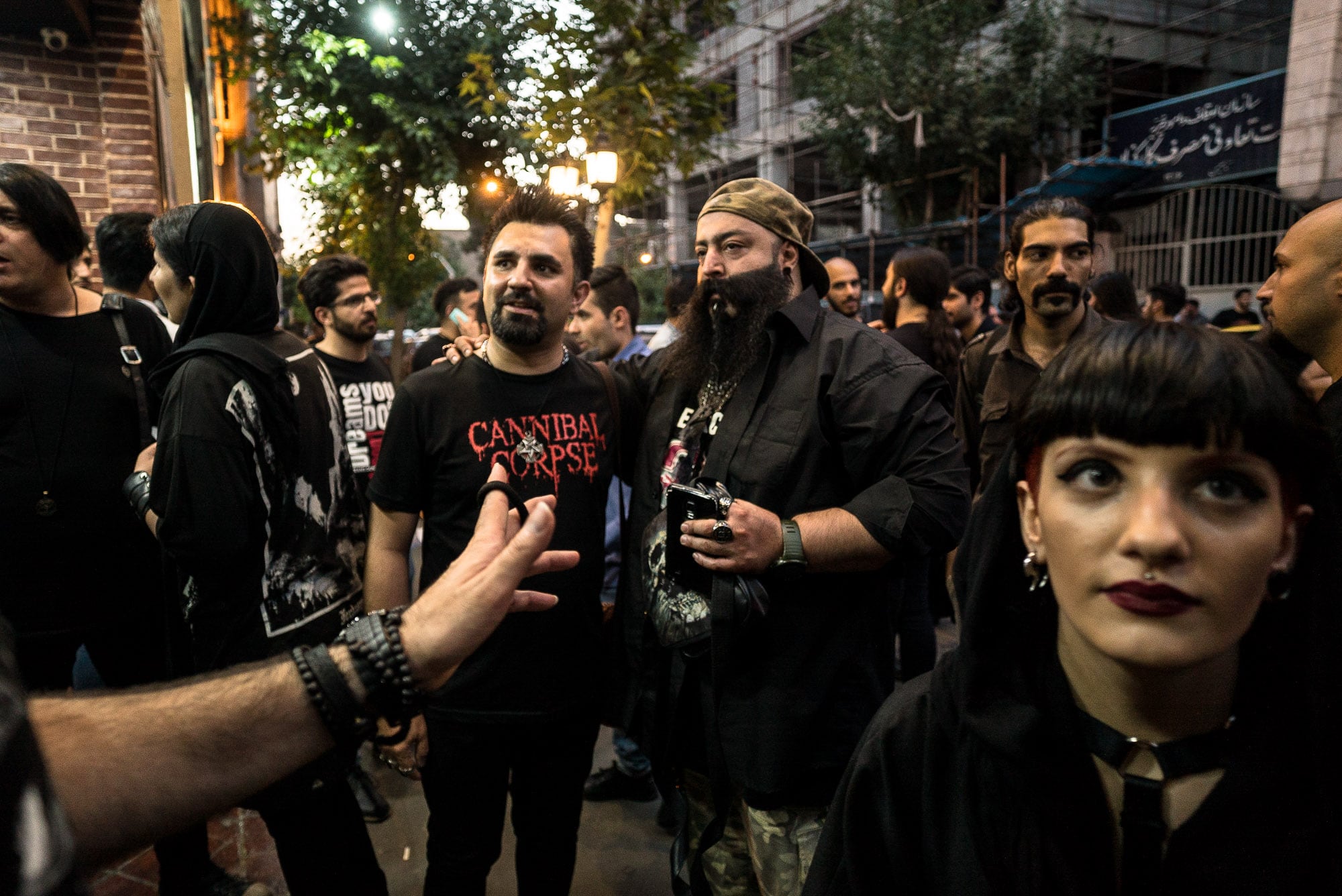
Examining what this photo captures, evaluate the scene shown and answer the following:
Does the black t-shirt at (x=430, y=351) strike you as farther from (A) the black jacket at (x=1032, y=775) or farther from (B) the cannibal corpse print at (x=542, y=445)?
(A) the black jacket at (x=1032, y=775)

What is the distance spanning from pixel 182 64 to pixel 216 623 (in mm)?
7113

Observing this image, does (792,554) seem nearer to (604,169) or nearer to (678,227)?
(604,169)

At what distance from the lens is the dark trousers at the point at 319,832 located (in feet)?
7.50

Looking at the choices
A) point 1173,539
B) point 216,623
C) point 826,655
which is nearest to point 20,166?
point 216,623

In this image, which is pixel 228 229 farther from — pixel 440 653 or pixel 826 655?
pixel 826 655

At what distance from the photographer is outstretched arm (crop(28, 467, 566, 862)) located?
96cm

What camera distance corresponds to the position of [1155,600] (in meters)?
1.06

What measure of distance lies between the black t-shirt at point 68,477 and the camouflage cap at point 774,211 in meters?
2.11

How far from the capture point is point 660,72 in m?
6.89

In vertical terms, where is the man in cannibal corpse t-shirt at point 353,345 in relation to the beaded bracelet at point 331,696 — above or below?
above

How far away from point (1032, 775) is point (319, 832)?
6.56 ft

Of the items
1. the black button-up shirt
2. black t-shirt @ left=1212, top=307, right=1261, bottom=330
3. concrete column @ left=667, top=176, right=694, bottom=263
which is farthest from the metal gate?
concrete column @ left=667, top=176, right=694, bottom=263

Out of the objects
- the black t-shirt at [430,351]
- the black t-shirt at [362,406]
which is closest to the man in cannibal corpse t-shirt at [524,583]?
the black t-shirt at [362,406]

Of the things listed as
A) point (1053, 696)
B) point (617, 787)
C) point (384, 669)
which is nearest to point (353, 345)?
point (617, 787)
